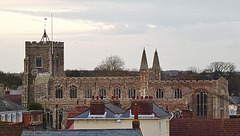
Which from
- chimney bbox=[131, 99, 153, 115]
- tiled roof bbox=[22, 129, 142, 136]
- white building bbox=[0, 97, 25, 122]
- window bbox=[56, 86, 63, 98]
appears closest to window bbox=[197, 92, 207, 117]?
window bbox=[56, 86, 63, 98]

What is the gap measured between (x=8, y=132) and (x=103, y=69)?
11273 cm

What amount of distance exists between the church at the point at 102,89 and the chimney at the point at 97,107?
4935 cm

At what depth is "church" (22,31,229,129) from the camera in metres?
91.8

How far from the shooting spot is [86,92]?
9788cm

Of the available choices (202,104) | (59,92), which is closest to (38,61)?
(59,92)

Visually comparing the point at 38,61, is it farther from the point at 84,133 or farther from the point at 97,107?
the point at 84,133

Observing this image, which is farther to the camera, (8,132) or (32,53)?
(32,53)

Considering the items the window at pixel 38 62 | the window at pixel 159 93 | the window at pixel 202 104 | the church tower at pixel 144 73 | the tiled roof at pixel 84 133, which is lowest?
the window at pixel 202 104

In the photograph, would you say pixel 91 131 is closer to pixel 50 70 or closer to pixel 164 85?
pixel 164 85

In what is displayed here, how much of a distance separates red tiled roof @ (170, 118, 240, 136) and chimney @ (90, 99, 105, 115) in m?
4.38

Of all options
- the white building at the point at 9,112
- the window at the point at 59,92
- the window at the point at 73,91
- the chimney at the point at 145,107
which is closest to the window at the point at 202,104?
the window at the point at 73,91

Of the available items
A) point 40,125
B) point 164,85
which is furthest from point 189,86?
point 40,125

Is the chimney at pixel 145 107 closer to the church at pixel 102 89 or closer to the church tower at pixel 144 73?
the church at pixel 102 89

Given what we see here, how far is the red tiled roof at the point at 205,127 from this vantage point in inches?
1532
